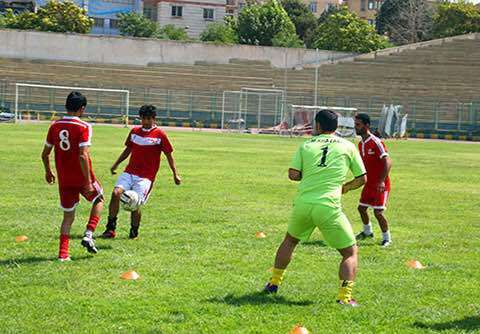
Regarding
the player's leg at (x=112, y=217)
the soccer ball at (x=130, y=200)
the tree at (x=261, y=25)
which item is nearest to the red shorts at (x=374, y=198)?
the soccer ball at (x=130, y=200)

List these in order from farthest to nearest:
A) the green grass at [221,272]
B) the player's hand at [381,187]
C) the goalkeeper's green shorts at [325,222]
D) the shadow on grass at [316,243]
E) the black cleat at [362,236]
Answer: the black cleat at [362,236] < the player's hand at [381,187] < the shadow on grass at [316,243] < the goalkeeper's green shorts at [325,222] < the green grass at [221,272]

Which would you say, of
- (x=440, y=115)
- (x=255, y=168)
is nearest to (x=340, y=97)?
(x=440, y=115)

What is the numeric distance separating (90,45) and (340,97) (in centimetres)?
2190

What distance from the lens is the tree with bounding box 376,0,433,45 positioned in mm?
103625

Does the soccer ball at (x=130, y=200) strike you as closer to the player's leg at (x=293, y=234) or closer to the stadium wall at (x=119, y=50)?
the player's leg at (x=293, y=234)

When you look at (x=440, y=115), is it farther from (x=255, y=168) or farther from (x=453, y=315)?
(x=453, y=315)

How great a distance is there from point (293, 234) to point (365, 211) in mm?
4428

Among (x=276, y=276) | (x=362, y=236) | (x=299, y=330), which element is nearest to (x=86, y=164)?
(x=276, y=276)

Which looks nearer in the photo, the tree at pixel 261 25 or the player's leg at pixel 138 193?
the player's leg at pixel 138 193

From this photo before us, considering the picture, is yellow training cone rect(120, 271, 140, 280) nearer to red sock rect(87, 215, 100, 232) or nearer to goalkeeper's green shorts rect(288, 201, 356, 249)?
red sock rect(87, 215, 100, 232)

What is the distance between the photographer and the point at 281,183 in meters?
20.6

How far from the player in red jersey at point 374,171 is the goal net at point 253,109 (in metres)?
47.0

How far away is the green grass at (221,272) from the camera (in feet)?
23.7

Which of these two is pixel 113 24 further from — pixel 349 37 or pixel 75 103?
pixel 75 103
